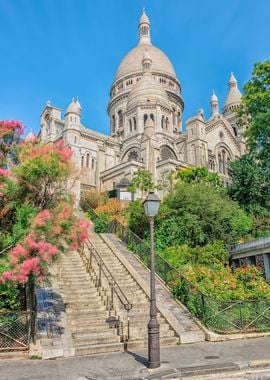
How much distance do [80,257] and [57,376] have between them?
31.1 ft

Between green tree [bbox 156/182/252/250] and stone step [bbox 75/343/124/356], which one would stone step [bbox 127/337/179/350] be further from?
green tree [bbox 156/182/252/250]

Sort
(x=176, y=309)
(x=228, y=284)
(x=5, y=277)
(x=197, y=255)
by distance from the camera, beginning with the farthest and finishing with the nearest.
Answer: (x=197, y=255), (x=228, y=284), (x=176, y=309), (x=5, y=277)

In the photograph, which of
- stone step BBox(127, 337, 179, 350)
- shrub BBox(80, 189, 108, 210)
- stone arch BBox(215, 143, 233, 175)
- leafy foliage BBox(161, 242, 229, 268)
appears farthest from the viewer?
stone arch BBox(215, 143, 233, 175)

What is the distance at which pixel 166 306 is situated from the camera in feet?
42.5

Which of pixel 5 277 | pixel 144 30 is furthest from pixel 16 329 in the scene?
pixel 144 30

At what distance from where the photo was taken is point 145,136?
45.4 meters

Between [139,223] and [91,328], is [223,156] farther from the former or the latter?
[91,328]

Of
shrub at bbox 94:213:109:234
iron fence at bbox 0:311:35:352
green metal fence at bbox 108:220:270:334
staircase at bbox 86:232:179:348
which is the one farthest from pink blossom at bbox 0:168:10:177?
shrub at bbox 94:213:109:234

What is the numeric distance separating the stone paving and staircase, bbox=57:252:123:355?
2030 mm

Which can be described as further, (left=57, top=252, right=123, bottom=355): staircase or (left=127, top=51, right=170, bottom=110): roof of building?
(left=127, top=51, right=170, bottom=110): roof of building

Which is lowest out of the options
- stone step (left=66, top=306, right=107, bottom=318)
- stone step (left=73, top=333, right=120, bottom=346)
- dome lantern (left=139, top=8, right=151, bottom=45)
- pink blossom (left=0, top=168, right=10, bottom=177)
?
stone step (left=73, top=333, right=120, bottom=346)

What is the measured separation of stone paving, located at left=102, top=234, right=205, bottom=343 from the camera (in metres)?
11.2

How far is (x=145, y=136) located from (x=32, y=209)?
120 ft

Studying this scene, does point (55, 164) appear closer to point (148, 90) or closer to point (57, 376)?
point (57, 376)
